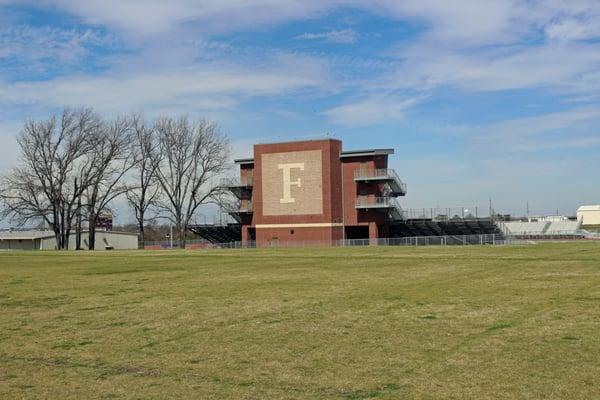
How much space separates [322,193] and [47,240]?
51.6m

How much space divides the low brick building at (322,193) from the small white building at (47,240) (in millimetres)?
36240

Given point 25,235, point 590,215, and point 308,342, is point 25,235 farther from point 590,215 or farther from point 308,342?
point 590,215

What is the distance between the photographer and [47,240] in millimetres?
106750

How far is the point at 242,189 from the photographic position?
87875 millimetres

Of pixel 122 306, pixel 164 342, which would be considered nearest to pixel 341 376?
pixel 164 342

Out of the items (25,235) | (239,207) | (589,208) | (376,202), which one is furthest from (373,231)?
(589,208)

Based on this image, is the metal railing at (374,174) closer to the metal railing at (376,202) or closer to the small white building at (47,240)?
the metal railing at (376,202)

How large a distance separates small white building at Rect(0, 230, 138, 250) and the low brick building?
36.2 metres

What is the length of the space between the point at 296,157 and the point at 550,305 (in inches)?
2657

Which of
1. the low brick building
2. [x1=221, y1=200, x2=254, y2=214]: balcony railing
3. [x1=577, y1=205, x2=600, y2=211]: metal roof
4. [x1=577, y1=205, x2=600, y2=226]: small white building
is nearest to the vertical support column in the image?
the low brick building

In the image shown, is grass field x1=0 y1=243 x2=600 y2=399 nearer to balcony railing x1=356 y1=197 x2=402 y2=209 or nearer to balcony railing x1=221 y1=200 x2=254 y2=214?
balcony railing x1=356 y1=197 x2=402 y2=209

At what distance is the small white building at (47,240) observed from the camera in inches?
4215

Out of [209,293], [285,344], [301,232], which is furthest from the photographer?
[301,232]

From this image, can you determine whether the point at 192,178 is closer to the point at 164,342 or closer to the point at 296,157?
the point at 296,157
